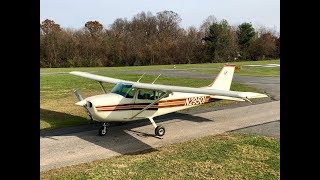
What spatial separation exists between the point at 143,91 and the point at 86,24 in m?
85.2

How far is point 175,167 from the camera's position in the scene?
27.6 ft

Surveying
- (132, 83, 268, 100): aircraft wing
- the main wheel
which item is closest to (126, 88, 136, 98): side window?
(132, 83, 268, 100): aircraft wing

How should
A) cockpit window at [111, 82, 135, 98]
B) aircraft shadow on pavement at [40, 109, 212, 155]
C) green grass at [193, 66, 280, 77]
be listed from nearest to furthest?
aircraft shadow on pavement at [40, 109, 212, 155]
cockpit window at [111, 82, 135, 98]
green grass at [193, 66, 280, 77]

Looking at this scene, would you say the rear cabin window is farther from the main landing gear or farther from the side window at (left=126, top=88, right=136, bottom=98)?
the main landing gear

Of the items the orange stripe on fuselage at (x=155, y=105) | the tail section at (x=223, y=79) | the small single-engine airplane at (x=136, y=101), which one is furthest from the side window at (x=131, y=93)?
the tail section at (x=223, y=79)

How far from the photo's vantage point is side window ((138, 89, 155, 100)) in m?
11.9

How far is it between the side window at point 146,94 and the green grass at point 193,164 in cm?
233

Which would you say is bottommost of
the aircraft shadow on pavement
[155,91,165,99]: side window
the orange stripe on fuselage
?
the aircraft shadow on pavement

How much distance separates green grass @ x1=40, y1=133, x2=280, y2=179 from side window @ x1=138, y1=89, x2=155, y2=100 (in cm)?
233

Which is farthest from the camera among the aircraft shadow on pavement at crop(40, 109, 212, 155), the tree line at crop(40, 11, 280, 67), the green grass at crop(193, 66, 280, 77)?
the tree line at crop(40, 11, 280, 67)

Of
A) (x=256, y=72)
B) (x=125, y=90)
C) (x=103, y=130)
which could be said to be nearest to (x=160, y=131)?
(x=125, y=90)

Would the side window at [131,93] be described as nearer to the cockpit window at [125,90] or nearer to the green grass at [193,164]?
the cockpit window at [125,90]

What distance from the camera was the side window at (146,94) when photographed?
11891mm
